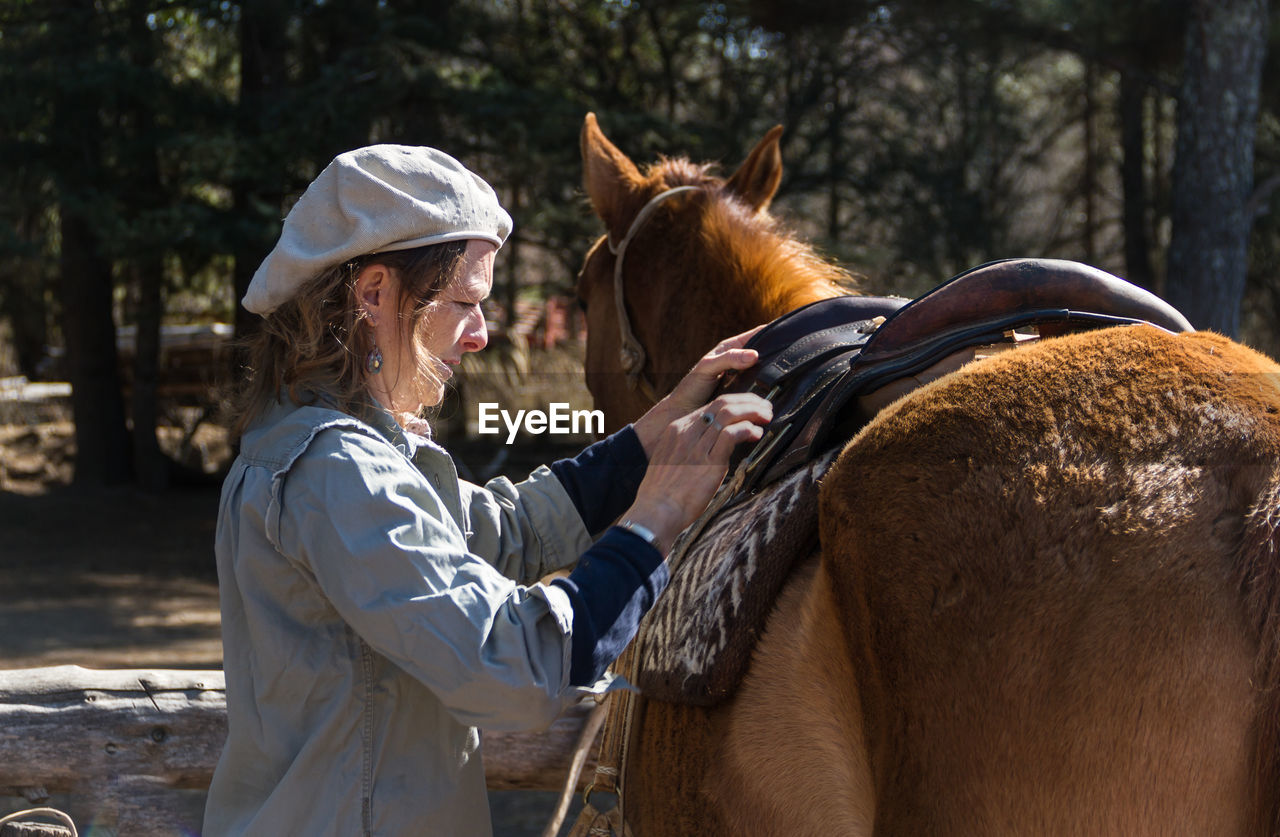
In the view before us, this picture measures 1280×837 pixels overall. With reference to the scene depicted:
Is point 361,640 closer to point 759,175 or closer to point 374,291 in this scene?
point 374,291

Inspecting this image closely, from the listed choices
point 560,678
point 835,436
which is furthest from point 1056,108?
point 560,678

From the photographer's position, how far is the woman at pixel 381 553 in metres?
1.17

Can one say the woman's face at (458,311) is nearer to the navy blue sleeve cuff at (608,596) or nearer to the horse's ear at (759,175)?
the navy blue sleeve cuff at (608,596)

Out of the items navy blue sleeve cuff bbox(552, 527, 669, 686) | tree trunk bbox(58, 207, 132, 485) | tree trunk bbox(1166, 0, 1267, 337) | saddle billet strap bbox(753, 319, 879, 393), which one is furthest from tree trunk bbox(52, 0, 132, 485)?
navy blue sleeve cuff bbox(552, 527, 669, 686)

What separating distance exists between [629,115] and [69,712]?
216 inches

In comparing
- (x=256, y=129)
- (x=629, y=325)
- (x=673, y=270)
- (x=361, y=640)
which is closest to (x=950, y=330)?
(x=361, y=640)

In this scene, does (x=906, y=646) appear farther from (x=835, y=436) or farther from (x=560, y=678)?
(x=835, y=436)

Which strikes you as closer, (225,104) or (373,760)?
(373,760)

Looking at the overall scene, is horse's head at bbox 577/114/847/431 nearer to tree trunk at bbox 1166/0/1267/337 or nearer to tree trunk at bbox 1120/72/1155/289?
tree trunk at bbox 1166/0/1267/337

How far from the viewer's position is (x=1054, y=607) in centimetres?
112

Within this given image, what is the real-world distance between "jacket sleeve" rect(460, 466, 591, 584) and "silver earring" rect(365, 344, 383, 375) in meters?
0.33

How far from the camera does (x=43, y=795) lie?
2.46 metres

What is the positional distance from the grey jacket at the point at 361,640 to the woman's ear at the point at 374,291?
5.5 inches

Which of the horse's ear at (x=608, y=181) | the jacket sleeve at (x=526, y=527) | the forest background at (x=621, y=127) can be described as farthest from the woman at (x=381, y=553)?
the forest background at (x=621, y=127)
